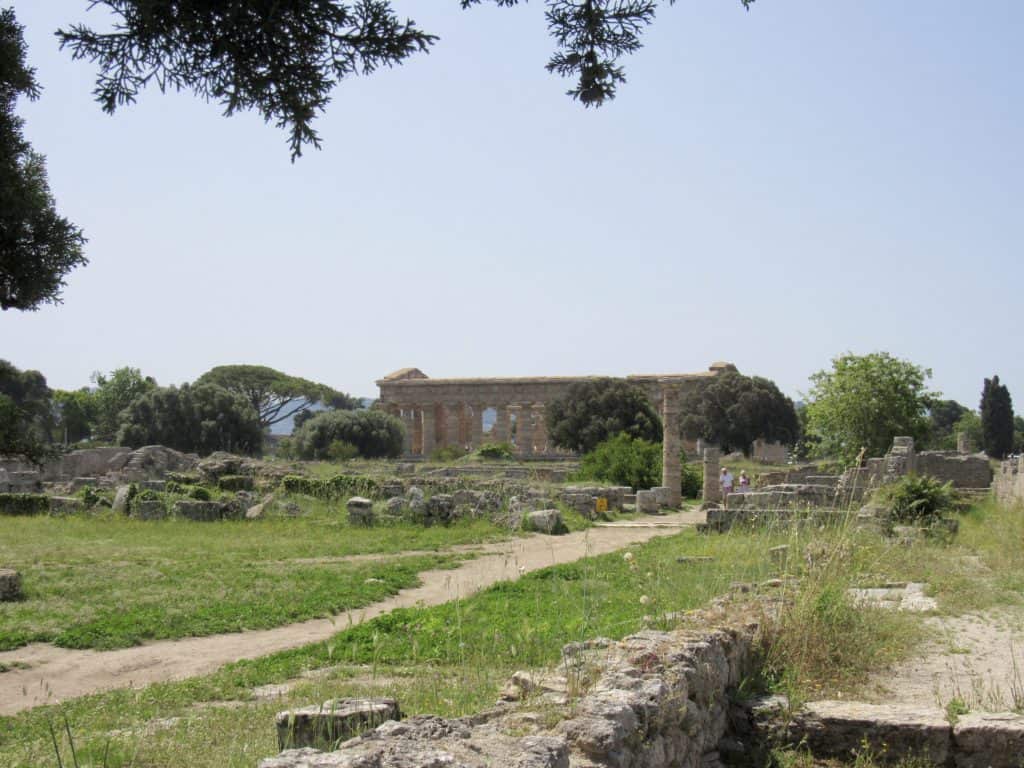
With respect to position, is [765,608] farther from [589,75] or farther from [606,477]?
[606,477]

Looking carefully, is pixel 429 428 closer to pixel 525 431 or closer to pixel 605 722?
pixel 525 431

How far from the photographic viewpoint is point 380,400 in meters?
75.1

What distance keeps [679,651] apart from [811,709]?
1.09 metres

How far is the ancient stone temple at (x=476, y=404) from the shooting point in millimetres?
68000

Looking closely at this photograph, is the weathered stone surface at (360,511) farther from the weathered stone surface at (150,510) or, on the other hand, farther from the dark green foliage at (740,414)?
the dark green foliage at (740,414)

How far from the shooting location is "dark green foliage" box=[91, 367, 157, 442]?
73.2 m

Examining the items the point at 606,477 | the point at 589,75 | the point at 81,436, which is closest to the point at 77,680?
the point at 589,75

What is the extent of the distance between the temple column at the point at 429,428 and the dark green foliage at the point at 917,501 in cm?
5773

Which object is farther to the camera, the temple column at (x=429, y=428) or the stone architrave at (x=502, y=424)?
the temple column at (x=429, y=428)

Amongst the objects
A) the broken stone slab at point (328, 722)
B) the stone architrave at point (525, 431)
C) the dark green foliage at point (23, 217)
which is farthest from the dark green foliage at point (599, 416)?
the broken stone slab at point (328, 722)

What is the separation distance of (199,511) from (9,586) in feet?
31.2

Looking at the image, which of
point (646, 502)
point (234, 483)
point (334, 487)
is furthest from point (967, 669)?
point (234, 483)

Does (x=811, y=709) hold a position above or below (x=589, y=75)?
below

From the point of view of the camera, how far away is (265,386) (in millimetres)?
75562
